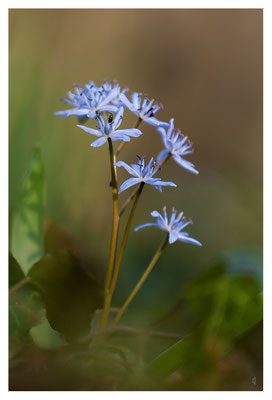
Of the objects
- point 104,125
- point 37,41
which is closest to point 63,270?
point 104,125

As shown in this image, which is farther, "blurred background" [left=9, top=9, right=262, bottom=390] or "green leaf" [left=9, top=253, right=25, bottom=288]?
"blurred background" [left=9, top=9, right=262, bottom=390]

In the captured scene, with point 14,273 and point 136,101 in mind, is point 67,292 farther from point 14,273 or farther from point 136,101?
point 136,101

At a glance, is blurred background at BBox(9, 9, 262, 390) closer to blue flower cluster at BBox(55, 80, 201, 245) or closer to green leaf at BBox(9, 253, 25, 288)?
green leaf at BBox(9, 253, 25, 288)

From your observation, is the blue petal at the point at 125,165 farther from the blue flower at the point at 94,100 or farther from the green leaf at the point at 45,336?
the green leaf at the point at 45,336

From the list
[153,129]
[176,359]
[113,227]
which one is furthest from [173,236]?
[153,129]

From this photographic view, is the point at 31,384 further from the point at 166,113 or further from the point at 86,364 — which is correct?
the point at 166,113

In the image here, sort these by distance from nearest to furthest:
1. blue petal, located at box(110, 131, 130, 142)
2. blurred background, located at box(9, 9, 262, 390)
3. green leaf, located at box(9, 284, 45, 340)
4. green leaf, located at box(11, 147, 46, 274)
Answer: blue petal, located at box(110, 131, 130, 142) < green leaf, located at box(9, 284, 45, 340) < green leaf, located at box(11, 147, 46, 274) < blurred background, located at box(9, 9, 262, 390)

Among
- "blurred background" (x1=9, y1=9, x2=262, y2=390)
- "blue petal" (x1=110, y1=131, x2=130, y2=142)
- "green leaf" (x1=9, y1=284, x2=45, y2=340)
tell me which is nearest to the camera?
"blue petal" (x1=110, y1=131, x2=130, y2=142)

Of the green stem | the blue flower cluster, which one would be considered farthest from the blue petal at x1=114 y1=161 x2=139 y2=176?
the green stem
